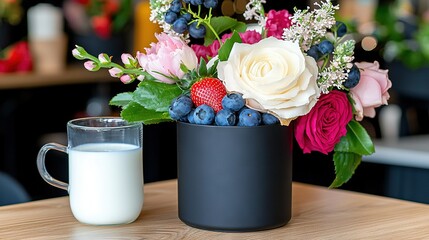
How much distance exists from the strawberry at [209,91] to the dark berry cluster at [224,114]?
1 cm

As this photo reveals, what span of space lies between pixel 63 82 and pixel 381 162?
1.86 m

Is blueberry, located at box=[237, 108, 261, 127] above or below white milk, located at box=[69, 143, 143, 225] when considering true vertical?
above

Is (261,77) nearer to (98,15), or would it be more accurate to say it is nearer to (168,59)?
(168,59)

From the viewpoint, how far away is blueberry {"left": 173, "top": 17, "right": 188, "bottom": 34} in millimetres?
1447

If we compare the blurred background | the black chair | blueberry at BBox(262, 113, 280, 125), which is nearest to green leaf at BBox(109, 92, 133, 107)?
blueberry at BBox(262, 113, 280, 125)

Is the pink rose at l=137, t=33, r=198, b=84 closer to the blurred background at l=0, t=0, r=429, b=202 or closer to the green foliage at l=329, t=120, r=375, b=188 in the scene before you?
the green foliage at l=329, t=120, r=375, b=188

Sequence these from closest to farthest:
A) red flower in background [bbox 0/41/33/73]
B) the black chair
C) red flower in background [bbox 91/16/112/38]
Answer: the black chair → red flower in background [bbox 0/41/33/73] → red flower in background [bbox 91/16/112/38]

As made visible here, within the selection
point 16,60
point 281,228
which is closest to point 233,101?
point 281,228

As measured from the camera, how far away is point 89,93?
4719 millimetres

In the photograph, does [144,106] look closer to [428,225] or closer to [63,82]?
[428,225]

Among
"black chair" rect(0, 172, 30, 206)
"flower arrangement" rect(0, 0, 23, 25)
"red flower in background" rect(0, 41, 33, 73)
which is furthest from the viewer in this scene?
"flower arrangement" rect(0, 0, 23, 25)

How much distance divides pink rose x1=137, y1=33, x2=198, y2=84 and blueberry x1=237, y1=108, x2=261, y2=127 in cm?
12

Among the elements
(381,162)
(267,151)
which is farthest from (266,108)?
(381,162)

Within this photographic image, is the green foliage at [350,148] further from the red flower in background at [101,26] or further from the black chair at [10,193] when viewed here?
the red flower in background at [101,26]
